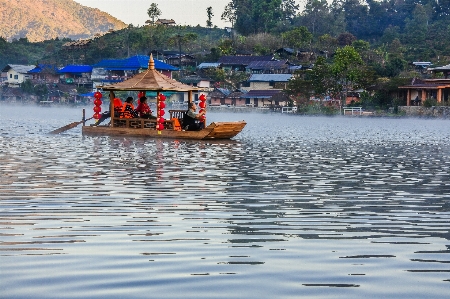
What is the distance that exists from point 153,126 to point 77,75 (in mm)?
80568

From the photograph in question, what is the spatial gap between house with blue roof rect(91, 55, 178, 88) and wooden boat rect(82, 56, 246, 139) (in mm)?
49613

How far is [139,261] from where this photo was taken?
7426mm

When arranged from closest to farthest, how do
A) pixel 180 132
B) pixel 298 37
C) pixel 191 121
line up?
pixel 180 132 → pixel 191 121 → pixel 298 37

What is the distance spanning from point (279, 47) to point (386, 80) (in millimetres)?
35892

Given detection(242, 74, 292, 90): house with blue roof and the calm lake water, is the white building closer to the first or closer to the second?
detection(242, 74, 292, 90): house with blue roof

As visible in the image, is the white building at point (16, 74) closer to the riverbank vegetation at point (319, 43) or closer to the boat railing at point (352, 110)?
the riverbank vegetation at point (319, 43)

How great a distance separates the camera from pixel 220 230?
9.29 metres

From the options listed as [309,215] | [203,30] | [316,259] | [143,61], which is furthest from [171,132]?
[203,30]

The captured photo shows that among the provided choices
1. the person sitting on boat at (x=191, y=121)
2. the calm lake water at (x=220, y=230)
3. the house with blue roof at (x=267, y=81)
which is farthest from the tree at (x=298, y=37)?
the calm lake water at (x=220, y=230)

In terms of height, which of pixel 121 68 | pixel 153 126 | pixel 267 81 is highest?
pixel 121 68

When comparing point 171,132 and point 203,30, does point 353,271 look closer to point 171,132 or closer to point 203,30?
point 171,132

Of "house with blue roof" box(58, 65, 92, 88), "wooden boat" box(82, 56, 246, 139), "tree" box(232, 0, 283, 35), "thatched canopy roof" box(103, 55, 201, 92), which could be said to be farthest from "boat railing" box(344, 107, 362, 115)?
"tree" box(232, 0, 283, 35)

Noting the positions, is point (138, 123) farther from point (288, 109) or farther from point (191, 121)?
point (288, 109)

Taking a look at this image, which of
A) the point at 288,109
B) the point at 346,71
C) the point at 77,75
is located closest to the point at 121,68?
the point at 288,109
